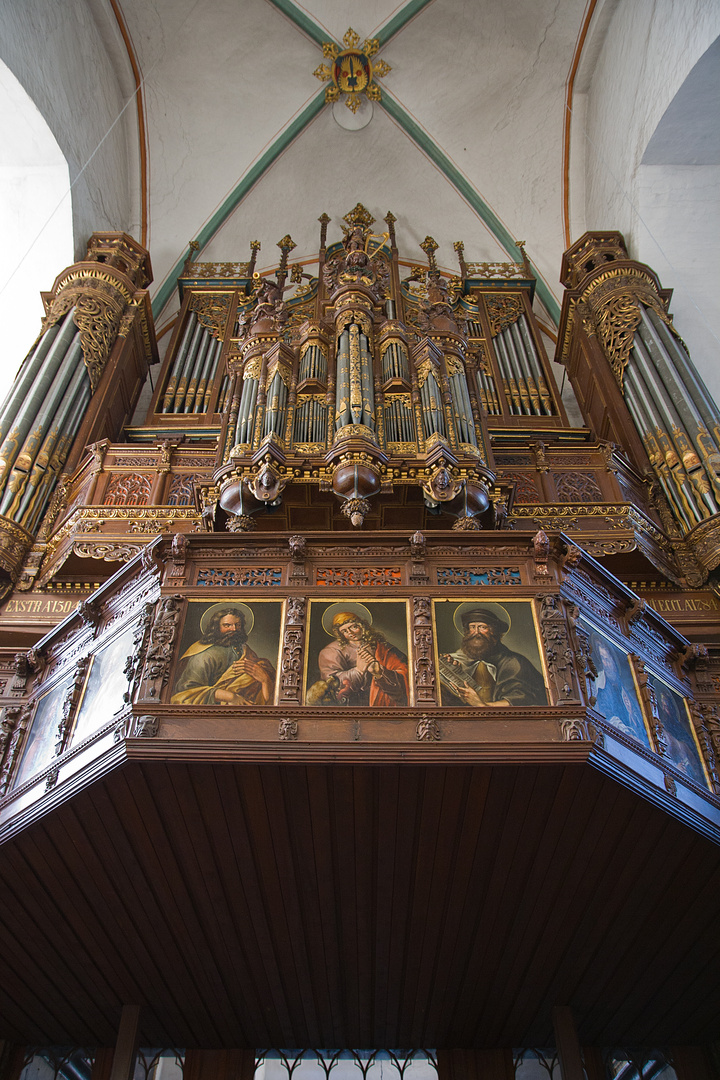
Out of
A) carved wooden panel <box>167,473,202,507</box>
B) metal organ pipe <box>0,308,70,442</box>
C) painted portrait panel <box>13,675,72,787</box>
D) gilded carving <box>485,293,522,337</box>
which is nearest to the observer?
painted portrait panel <box>13,675,72,787</box>

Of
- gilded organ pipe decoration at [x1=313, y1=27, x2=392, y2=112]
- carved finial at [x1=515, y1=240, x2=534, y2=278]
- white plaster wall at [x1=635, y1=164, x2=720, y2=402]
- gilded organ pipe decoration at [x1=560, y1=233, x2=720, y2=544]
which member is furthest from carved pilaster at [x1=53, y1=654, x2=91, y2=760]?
gilded organ pipe decoration at [x1=313, y1=27, x2=392, y2=112]

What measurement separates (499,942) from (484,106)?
15.9 meters

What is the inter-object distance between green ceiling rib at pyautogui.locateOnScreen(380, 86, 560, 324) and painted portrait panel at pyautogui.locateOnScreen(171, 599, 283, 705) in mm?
12978

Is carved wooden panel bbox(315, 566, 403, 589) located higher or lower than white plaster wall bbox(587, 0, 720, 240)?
lower

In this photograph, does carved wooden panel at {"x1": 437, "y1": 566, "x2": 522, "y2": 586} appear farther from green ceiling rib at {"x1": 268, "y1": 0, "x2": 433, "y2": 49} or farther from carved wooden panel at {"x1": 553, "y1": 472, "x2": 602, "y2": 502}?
green ceiling rib at {"x1": 268, "y1": 0, "x2": 433, "y2": 49}

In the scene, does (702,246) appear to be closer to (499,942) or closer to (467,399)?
(467,399)

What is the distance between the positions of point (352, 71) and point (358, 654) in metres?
15.3

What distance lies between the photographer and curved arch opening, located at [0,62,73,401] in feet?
46.8

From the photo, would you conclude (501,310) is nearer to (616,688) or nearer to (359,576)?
(359,576)

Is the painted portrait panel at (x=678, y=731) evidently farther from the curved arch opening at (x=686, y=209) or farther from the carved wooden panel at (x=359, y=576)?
the curved arch opening at (x=686, y=209)

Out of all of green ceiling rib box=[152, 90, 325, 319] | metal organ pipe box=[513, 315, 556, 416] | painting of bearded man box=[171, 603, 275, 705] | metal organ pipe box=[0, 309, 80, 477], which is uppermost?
green ceiling rib box=[152, 90, 325, 319]

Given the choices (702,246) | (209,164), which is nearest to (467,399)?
(702,246)

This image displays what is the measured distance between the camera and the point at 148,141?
56.7 ft

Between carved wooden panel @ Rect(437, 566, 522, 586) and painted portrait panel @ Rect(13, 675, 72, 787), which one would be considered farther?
carved wooden panel @ Rect(437, 566, 522, 586)
